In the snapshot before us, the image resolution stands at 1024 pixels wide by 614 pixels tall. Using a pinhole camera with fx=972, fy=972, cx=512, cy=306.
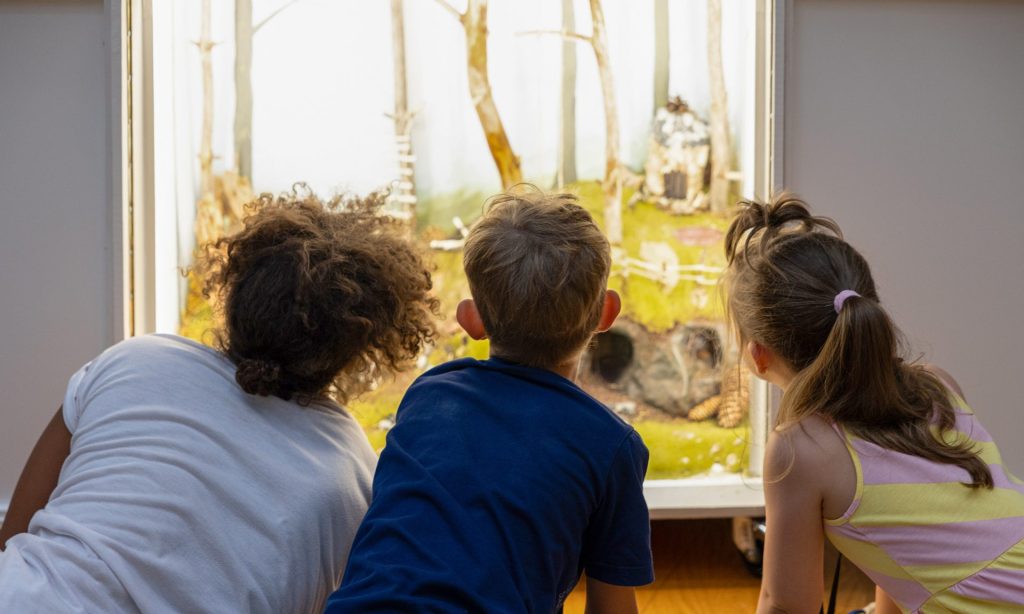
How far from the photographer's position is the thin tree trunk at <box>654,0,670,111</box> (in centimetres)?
206

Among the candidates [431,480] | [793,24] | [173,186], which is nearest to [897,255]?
[793,24]

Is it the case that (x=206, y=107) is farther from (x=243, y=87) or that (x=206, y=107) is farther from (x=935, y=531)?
(x=935, y=531)

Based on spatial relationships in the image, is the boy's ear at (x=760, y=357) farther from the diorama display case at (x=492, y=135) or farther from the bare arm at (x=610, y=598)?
the diorama display case at (x=492, y=135)

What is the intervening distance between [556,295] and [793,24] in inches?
46.7

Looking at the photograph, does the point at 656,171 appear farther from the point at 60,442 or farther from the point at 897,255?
the point at 60,442

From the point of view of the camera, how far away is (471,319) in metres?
1.17

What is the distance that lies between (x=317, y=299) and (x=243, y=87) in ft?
3.56

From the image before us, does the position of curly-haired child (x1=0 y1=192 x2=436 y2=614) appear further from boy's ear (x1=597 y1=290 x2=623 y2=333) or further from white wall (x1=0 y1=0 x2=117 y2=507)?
white wall (x1=0 y1=0 x2=117 y2=507)

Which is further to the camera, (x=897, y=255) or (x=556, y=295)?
(x=897, y=255)

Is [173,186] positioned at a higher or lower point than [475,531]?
higher

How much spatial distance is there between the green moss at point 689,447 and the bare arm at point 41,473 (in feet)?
4.14

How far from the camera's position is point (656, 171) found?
6.87 ft

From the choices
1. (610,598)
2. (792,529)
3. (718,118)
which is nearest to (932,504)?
(792,529)

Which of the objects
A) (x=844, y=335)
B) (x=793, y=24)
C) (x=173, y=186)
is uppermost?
(x=793, y=24)
